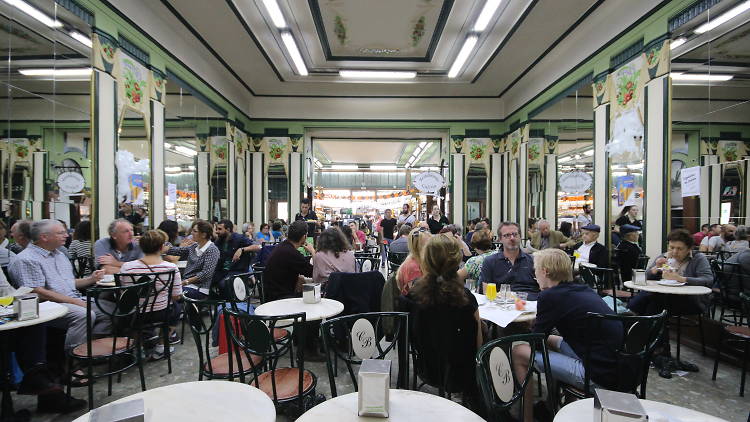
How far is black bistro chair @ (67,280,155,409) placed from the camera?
8.88 ft

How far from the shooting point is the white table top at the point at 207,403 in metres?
1.39

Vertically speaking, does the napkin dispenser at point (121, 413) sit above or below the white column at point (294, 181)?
below

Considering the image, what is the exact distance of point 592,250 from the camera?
5320 millimetres

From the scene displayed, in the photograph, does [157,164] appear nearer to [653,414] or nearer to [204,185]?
[204,185]

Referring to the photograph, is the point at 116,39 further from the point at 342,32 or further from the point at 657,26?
the point at 657,26

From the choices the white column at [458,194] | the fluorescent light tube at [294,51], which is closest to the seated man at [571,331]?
the fluorescent light tube at [294,51]

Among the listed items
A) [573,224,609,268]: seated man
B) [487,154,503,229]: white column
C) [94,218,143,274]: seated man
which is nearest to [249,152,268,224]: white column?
[94,218,143,274]: seated man

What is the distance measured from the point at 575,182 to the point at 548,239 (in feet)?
3.90

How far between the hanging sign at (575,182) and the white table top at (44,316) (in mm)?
6970

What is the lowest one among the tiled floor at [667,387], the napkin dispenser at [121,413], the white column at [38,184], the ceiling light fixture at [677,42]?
the tiled floor at [667,387]

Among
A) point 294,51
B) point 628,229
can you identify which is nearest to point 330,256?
point 628,229

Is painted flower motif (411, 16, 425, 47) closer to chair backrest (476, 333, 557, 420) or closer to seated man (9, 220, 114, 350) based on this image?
seated man (9, 220, 114, 350)

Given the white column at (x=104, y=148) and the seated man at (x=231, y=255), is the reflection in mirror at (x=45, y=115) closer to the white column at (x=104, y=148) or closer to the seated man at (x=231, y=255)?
the white column at (x=104, y=148)

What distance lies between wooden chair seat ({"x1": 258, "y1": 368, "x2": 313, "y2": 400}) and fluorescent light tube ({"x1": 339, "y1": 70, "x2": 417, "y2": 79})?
7.27 metres
